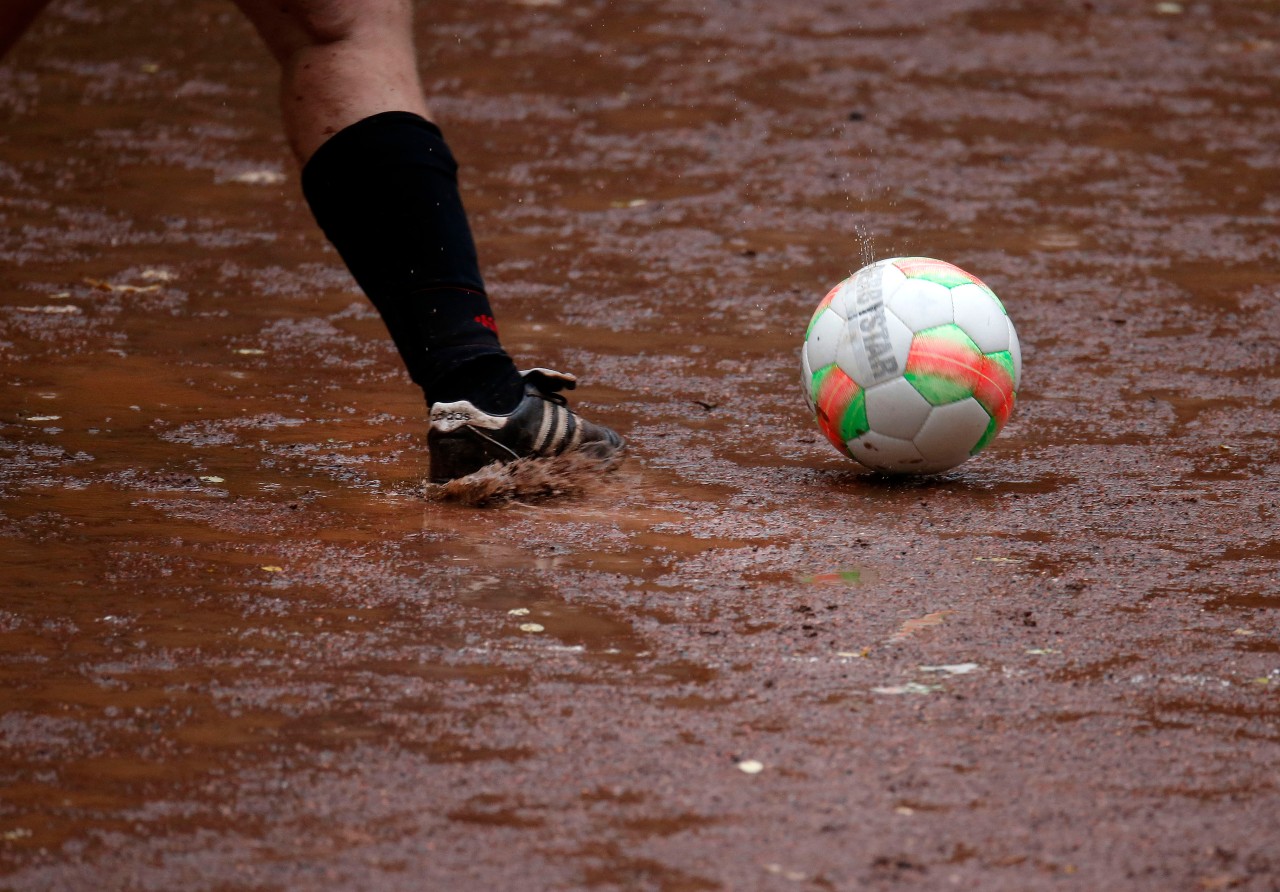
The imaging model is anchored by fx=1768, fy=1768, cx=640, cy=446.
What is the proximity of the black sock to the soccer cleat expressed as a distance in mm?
35

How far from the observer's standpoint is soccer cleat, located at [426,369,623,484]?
361 cm

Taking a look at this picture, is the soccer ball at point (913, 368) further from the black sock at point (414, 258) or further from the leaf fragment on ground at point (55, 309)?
the leaf fragment on ground at point (55, 309)

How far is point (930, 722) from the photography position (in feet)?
8.52

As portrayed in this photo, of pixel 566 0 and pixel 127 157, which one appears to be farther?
pixel 566 0

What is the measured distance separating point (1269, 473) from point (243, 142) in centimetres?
474

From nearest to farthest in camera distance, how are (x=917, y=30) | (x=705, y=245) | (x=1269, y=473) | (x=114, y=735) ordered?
(x=114, y=735), (x=1269, y=473), (x=705, y=245), (x=917, y=30)

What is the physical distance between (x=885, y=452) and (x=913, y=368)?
0.20 metres

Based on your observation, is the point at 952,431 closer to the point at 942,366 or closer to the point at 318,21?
the point at 942,366

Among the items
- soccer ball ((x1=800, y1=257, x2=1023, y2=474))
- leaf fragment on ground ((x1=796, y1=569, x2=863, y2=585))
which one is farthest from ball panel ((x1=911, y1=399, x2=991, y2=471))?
leaf fragment on ground ((x1=796, y1=569, x2=863, y2=585))

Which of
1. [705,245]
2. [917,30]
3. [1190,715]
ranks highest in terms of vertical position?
[917,30]

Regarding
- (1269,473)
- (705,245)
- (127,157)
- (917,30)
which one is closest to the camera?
(1269,473)

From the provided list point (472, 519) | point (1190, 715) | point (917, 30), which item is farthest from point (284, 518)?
point (917, 30)

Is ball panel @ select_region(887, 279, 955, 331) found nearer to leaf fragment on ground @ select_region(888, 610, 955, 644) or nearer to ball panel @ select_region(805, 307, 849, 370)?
ball panel @ select_region(805, 307, 849, 370)

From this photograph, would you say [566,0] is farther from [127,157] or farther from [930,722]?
[930,722]
